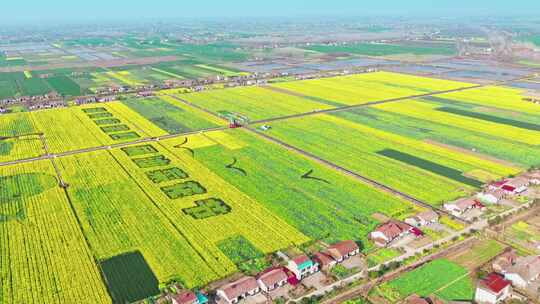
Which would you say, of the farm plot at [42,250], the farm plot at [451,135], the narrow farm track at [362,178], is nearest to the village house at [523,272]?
the narrow farm track at [362,178]

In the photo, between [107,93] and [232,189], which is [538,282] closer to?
[232,189]

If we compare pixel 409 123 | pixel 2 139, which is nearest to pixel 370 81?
pixel 409 123

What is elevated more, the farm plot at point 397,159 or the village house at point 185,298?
the farm plot at point 397,159

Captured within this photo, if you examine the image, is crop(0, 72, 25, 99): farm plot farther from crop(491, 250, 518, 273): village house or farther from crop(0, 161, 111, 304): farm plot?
crop(491, 250, 518, 273): village house

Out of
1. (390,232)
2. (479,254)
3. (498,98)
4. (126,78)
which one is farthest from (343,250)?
(126,78)

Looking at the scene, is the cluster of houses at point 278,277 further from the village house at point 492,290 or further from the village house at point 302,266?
the village house at point 492,290

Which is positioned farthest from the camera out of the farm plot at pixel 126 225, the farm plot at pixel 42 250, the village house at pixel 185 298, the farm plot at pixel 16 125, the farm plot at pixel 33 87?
the farm plot at pixel 33 87
